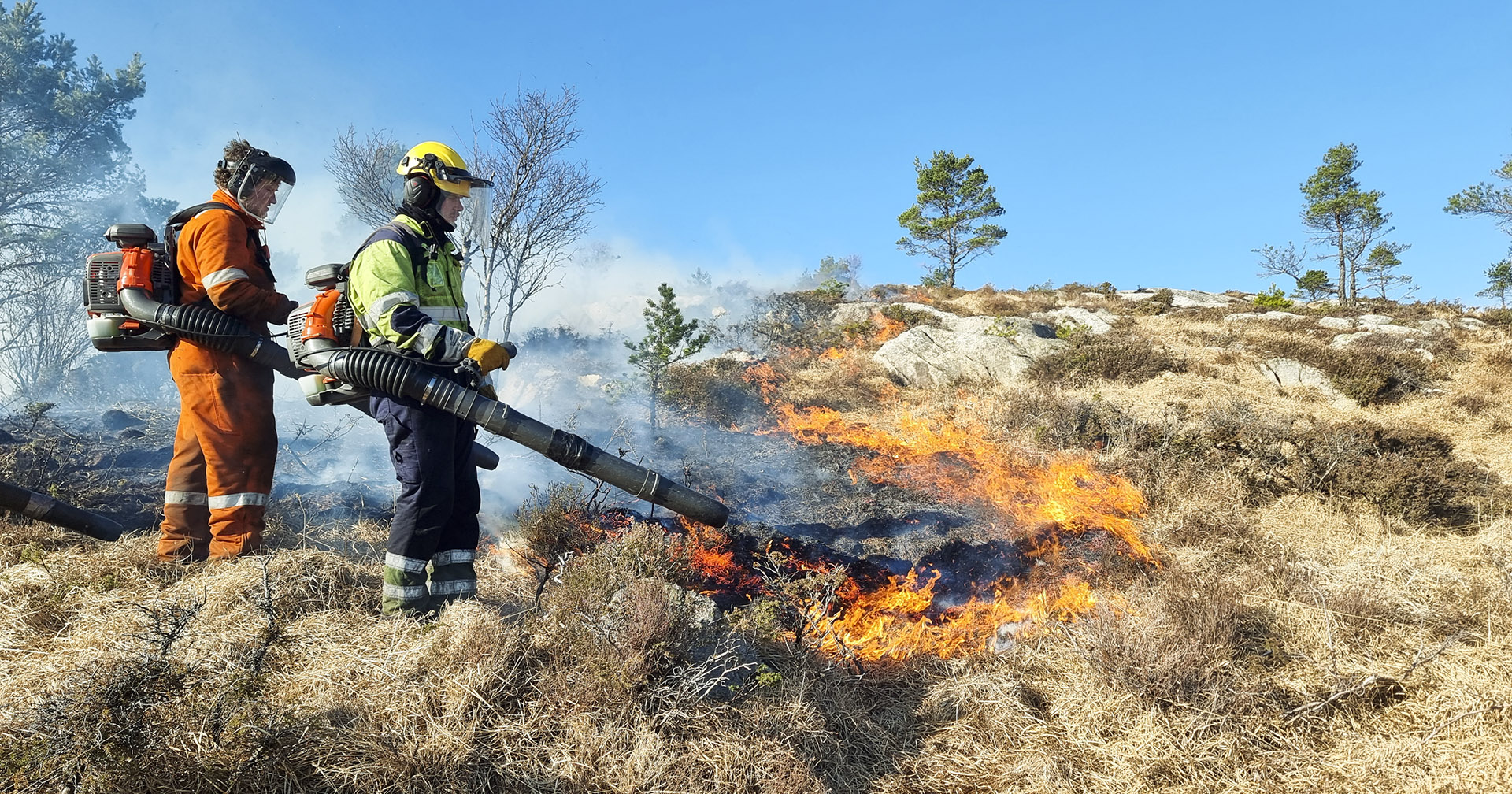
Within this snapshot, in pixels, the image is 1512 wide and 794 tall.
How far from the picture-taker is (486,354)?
3184 millimetres

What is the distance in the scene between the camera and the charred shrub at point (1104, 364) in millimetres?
11023

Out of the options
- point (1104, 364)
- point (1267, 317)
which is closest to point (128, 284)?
point (1104, 364)

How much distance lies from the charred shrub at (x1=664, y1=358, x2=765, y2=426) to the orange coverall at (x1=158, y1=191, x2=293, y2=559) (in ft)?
21.1

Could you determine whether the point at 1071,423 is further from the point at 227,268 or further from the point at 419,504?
the point at 227,268

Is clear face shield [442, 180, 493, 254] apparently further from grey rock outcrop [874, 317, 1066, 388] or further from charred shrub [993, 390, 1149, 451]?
grey rock outcrop [874, 317, 1066, 388]

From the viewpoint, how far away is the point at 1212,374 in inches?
440

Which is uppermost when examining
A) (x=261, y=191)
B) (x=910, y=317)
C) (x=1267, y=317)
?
(x=1267, y=317)

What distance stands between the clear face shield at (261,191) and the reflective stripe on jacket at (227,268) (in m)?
0.05

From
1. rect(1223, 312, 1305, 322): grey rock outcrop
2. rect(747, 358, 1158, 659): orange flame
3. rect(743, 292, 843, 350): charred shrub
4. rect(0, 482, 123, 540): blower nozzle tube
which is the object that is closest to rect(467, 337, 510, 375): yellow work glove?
rect(747, 358, 1158, 659): orange flame

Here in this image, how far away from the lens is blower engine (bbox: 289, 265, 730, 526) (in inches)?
122

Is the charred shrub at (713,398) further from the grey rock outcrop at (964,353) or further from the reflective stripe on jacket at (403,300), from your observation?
the reflective stripe on jacket at (403,300)

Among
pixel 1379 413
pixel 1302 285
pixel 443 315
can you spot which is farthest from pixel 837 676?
pixel 1302 285

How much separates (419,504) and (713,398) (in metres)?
7.34

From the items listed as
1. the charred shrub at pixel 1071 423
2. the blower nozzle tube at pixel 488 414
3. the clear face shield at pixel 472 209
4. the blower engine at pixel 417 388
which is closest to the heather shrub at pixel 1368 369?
the charred shrub at pixel 1071 423
